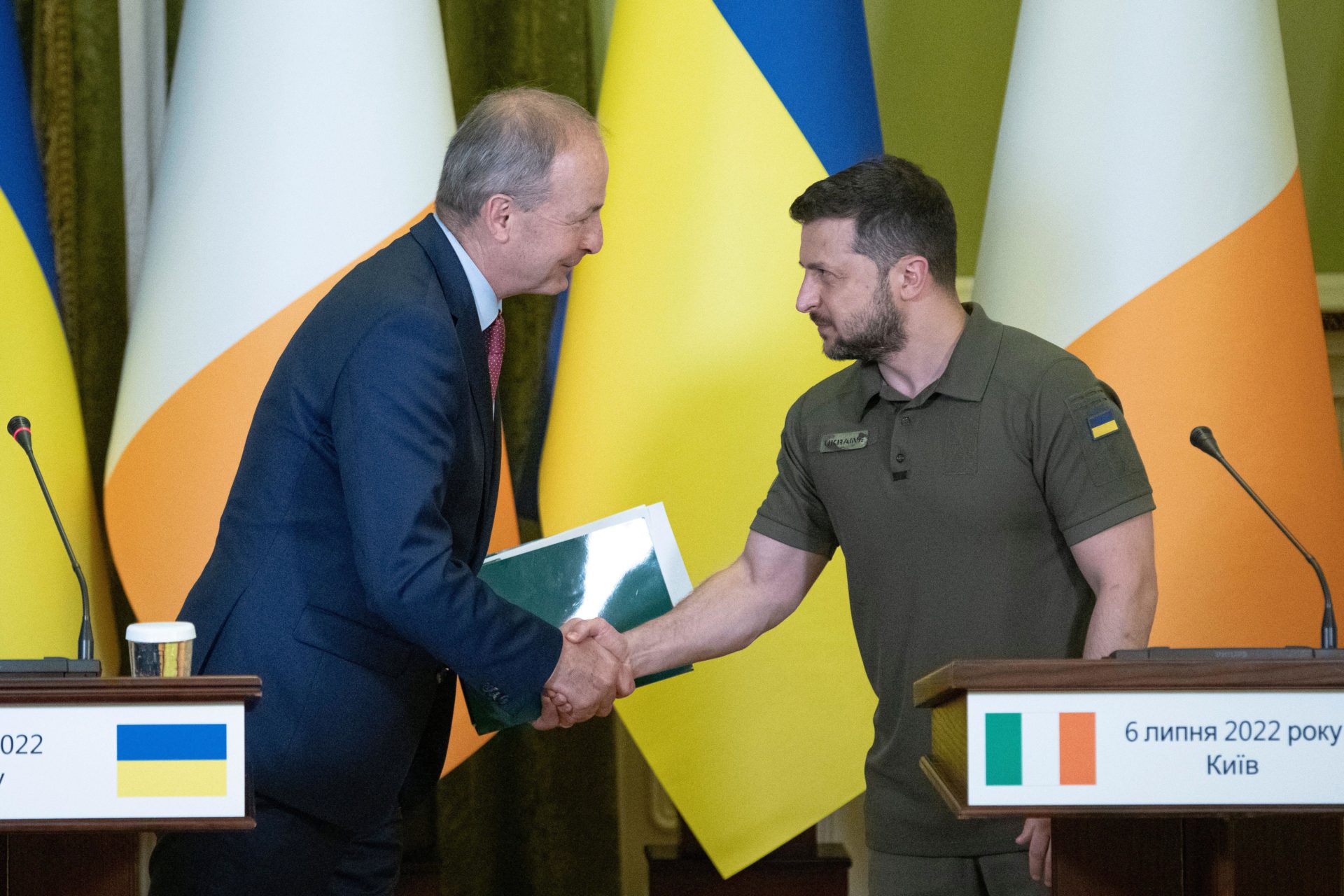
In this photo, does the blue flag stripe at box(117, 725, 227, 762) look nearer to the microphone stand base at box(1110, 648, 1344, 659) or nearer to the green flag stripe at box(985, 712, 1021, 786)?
the green flag stripe at box(985, 712, 1021, 786)

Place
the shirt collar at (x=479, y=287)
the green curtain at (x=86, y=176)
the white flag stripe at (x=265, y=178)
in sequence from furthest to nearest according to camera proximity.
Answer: the green curtain at (x=86, y=176)
the white flag stripe at (x=265, y=178)
the shirt collar at (x=479, y=287)

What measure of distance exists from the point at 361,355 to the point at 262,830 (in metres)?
0.57

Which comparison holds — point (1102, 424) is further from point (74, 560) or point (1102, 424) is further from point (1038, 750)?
point (74, 560)

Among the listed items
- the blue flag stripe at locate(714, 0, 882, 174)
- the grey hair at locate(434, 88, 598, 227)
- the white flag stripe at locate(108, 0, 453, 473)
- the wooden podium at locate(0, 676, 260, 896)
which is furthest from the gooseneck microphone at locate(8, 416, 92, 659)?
the blue flag stripe at locate(714, 0, 882, 174)

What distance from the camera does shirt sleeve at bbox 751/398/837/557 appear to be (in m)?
2.16

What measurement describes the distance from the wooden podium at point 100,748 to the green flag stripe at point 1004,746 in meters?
0.67

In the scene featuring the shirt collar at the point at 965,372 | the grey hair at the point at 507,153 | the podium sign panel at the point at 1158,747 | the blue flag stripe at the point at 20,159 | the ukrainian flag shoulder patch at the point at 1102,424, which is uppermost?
the blue flag stripe at the point at 20,159

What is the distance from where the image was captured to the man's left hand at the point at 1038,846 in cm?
158

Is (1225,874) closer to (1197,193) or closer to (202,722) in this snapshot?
(202,722)

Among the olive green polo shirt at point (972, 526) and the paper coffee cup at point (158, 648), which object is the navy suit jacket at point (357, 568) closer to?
the paper coffee cup at point (158, 648)

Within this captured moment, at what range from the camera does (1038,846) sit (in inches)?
63.0

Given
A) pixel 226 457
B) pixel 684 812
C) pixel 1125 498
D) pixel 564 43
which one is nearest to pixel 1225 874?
pixel 1125 498

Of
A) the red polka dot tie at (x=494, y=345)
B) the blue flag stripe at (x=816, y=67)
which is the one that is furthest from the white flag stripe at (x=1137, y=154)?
the red polka dot tie at (x=494, y=345)

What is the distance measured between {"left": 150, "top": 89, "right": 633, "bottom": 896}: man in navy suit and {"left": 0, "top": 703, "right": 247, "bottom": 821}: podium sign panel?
0.85 ft
